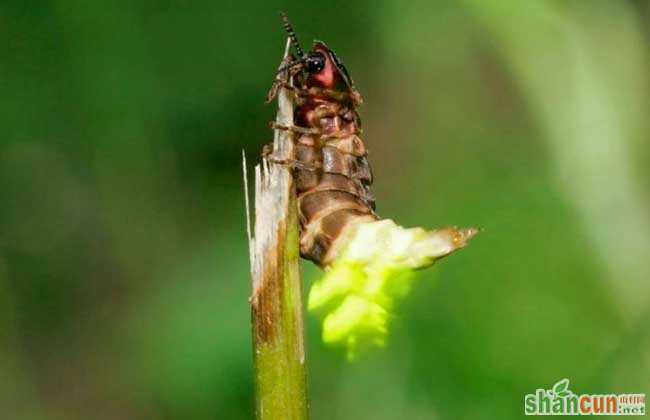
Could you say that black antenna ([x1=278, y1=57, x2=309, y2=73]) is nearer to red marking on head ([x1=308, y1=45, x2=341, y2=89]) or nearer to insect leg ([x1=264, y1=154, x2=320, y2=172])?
red marking on head ([x1=308, y1=45, x2=341, y2=89])

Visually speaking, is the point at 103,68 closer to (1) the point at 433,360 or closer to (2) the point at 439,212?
(2) the point at 439,212

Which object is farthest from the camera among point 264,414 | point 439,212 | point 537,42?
point 439,212

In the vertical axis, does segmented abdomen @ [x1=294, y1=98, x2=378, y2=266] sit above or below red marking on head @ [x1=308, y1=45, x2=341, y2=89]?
below

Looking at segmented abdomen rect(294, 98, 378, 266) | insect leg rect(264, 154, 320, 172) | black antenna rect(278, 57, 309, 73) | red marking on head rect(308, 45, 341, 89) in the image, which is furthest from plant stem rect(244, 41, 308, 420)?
red marking on head rect(308, 45, 341, 89)

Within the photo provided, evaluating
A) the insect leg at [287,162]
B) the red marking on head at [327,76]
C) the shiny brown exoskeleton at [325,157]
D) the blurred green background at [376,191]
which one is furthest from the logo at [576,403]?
the insect leg at [287,162]

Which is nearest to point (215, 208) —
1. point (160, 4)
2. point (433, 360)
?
point (160, 4)

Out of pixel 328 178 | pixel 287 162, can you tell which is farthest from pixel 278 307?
pixel 328 178

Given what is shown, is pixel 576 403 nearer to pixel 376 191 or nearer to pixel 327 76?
pixel 327 76
